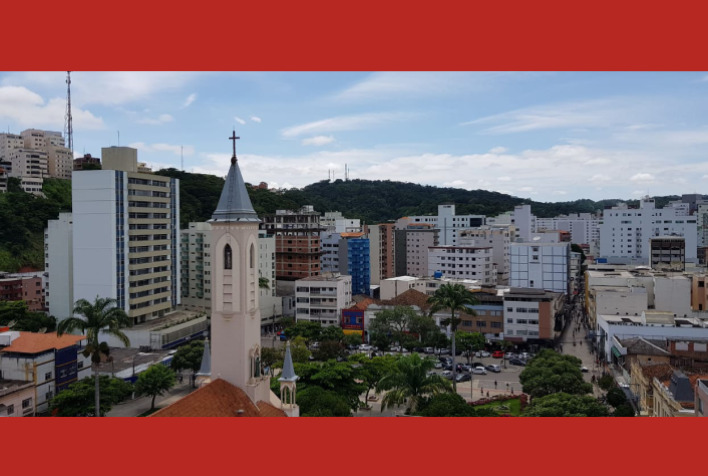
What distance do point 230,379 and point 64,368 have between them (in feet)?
48.8

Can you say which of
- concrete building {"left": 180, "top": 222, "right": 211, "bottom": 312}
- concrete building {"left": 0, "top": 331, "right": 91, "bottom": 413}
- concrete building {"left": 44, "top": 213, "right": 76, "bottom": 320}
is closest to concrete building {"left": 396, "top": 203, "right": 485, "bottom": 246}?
concrete building {"left": 180, "top": 222, "right": 211, "bottom": 312}

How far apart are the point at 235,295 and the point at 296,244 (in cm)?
3716

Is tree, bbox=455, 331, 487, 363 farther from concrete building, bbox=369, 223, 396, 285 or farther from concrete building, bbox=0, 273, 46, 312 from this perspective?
concrete building, bbox=0, 273, 46, 312

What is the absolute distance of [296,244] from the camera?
48.7 m

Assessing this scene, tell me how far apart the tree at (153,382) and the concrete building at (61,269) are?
44.6 ft

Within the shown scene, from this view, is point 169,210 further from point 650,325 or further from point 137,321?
point 650,325

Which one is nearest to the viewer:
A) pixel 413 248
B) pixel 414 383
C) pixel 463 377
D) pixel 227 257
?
pixel 227 257

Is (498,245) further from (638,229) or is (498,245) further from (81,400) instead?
(81,400)

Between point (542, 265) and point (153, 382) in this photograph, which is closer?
point (153, 382)

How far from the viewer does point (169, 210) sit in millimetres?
36875

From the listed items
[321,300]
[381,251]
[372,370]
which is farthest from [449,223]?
[372,370]

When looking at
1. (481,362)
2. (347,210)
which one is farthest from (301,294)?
(347,210)

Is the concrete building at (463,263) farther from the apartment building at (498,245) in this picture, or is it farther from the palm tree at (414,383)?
the palm tree at (414,383)

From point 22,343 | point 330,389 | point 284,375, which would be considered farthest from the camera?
point 22,343
